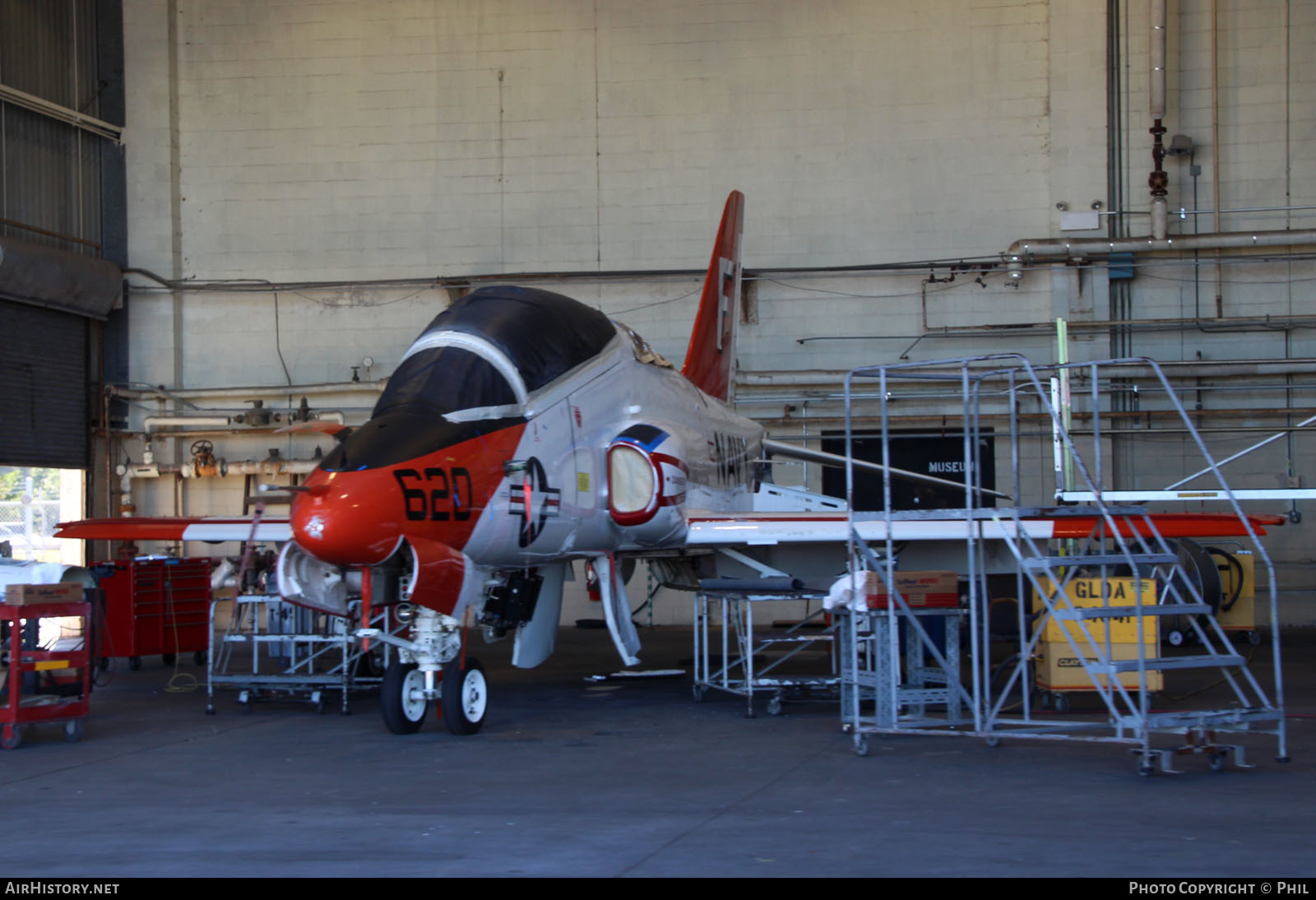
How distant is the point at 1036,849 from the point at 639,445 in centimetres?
532

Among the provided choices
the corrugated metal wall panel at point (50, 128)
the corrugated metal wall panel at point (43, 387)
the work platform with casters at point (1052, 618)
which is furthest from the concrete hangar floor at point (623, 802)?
the corrugated metal wall panel at point (50, 128)

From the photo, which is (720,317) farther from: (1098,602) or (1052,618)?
(1052,618)

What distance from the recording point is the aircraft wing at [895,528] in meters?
8.73

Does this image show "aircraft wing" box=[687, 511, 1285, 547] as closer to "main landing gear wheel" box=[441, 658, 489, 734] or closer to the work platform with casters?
the work platform with casters

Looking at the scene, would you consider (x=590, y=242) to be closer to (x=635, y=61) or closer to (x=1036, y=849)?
(x=635, y=61)

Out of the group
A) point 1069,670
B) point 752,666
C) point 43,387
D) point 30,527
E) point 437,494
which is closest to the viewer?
point 437,494

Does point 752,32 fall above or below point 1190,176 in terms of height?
above

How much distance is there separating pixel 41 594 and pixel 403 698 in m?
2.41

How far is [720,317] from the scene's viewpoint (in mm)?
13797

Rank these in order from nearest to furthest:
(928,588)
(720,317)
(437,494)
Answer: (437,494) < (928,588) < (720,317)

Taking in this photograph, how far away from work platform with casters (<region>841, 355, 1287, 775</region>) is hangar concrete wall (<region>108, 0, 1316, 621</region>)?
255 inches

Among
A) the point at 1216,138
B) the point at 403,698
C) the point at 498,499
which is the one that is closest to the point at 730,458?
the point at 498,499
